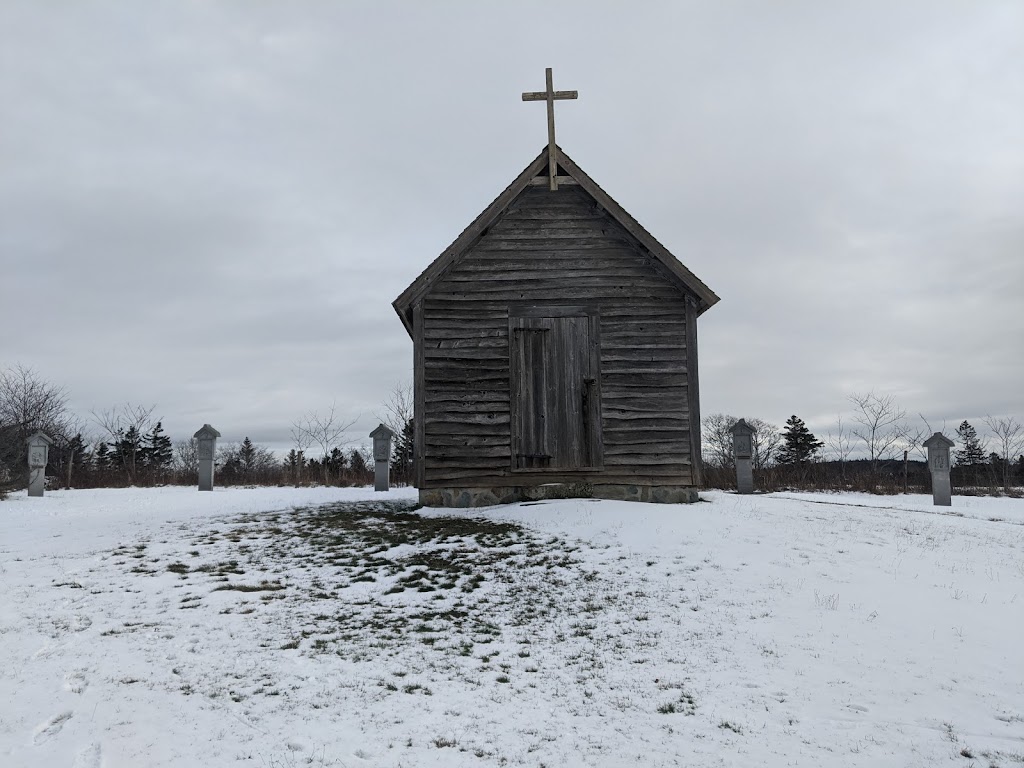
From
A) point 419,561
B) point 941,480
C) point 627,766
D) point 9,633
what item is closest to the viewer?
point 627,766

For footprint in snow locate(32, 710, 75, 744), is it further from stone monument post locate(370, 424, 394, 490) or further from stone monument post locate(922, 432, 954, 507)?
stone monument post locate(922, 432, 954, 507)

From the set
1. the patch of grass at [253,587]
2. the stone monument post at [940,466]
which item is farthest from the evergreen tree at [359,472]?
the stone monument post at [940,466]

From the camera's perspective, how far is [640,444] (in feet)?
42.7

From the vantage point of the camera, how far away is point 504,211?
1338 centimetres

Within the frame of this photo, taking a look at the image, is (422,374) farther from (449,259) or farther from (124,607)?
(124,607)

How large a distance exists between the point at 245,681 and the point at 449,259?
9.31m

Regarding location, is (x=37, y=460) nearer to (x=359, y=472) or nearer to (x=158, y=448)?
(x=359, y=472)

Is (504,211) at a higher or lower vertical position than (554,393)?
higher

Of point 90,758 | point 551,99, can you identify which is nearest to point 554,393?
point 551,99

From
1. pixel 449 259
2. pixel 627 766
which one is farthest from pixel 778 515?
pixel 627 766

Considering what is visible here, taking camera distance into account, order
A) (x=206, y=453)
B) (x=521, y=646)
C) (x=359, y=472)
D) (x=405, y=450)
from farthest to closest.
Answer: (x=405, y=450) < (x=359, y=472) < (x=206, y=453) < (x=521, y=646)

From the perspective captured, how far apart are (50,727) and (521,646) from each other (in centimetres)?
378

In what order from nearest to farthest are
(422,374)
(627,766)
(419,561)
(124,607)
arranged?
(627,766), (124,607), (419,561), (422,374)

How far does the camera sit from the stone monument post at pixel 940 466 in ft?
65.0
